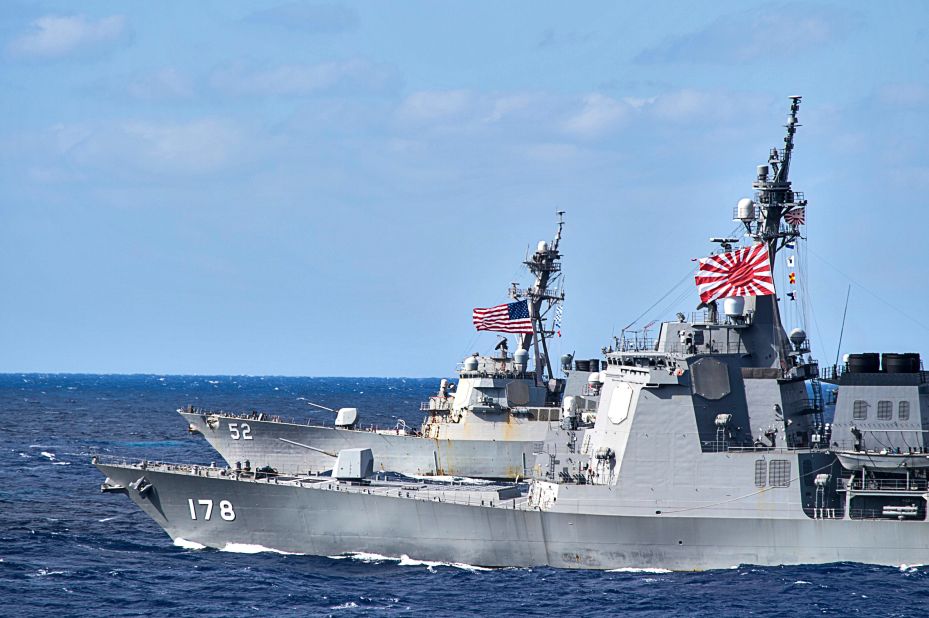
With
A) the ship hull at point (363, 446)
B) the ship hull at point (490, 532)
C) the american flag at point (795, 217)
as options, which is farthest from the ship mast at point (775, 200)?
the ship hull at point (363, 446)

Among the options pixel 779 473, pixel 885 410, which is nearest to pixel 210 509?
pixel 779 473

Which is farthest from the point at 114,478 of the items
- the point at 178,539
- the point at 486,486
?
the point at 486,486

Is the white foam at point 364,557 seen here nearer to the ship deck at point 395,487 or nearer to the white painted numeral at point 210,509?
the ship deck at point 395,487

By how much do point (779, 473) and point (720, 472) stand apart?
147 centimetres

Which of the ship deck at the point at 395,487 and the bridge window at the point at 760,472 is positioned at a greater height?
the bridge window at the point at 760,472

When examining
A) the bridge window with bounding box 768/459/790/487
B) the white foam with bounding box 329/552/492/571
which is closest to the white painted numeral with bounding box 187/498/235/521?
the white foam with bounding box 329/552/492/571

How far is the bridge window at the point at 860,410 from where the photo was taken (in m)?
30.5

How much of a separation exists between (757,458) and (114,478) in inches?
739

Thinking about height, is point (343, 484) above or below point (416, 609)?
above

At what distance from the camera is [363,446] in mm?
49594

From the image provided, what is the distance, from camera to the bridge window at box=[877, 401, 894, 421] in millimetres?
30328

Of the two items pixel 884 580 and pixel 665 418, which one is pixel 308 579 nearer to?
pixel 665 418

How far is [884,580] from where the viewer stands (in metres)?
28.9

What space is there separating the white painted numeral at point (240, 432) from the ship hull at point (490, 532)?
15536 millimetres
